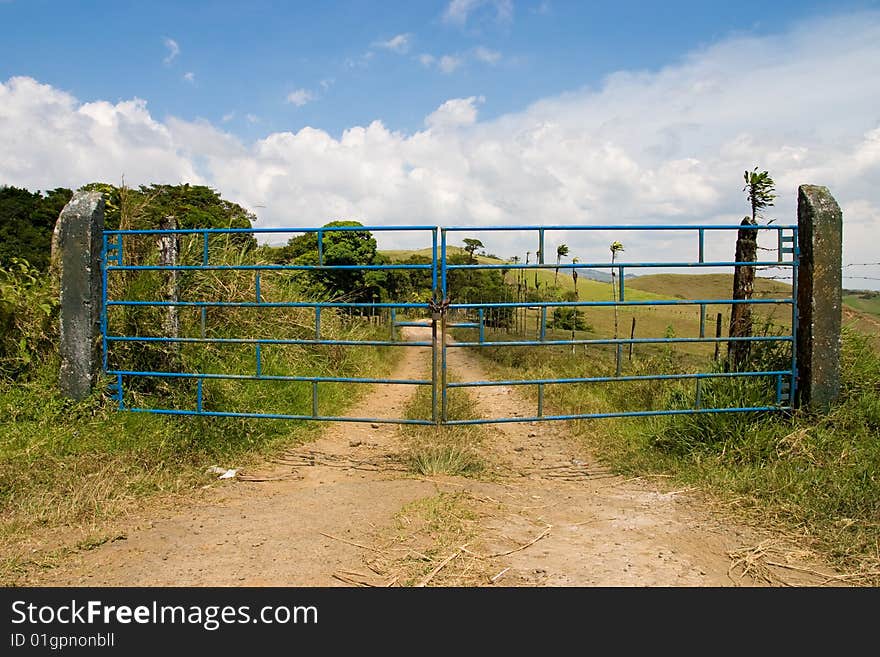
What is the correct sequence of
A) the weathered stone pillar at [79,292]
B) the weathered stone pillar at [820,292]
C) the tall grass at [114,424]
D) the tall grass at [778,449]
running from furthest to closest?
the weathered stone pillar at [79,292] → the weathered stone pillar at [820,292] → the tall grass at [114,424] → the tall grass at [778,449]

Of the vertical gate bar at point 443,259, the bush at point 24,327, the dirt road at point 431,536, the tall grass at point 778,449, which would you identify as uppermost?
the vertical gate bar at point 443,259

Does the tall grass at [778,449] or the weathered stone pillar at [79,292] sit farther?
the weathered stone pillar at [79,292]

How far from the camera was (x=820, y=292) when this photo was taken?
5730 mm

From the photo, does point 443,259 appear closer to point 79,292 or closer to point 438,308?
point 438,308

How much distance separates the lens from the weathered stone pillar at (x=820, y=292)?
18.7 ft

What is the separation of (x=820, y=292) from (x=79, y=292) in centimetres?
656

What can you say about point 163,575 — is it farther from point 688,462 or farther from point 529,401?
point 529,401

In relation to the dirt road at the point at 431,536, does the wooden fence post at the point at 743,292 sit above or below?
above

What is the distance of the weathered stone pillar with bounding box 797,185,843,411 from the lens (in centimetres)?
571

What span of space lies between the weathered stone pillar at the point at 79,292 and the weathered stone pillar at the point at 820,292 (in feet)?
20.8

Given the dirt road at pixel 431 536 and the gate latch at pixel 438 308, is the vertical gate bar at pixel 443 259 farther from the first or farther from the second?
the dirt road at pixel 431 536

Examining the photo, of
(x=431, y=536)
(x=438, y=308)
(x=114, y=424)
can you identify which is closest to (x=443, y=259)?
(x=438, y=308)

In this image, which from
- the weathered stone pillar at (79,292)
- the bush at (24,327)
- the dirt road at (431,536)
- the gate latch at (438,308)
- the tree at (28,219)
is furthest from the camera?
the tree at (28,219)

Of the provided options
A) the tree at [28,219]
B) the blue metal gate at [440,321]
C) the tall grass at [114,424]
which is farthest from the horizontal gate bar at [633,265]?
the tree at [28,219]
